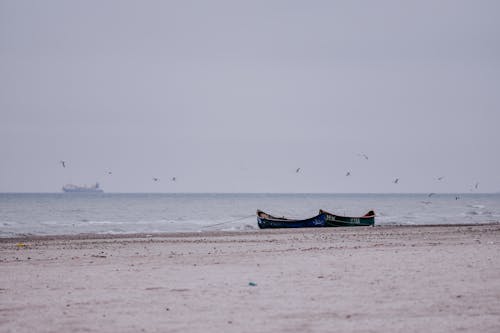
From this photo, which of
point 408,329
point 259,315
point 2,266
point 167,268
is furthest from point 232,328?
point 2,266

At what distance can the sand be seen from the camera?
9508 mm

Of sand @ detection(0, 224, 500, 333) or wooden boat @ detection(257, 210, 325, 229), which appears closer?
sand @ detection(0, 224, 500, 333)

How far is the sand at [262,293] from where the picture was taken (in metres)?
9.51

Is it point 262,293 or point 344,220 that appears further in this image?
point 344,220

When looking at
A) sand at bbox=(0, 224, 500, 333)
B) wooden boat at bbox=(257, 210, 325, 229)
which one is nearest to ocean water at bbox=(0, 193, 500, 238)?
wooden boat at bbox=(257, 210, 325, 229)

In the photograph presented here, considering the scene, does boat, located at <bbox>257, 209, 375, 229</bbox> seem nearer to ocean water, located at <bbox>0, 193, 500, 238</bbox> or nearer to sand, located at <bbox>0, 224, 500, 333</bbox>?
ocean water, located at <bbox>0, 193, 500, 238</bbox>

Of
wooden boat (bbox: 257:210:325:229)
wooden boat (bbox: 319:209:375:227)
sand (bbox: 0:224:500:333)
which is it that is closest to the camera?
sand (bbox: 0:224:500:333)

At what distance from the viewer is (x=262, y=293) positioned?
39.0 ft

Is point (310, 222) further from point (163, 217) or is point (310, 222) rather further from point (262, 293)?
point (262, 293)

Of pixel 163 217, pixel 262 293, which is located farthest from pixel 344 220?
pixel 262 293

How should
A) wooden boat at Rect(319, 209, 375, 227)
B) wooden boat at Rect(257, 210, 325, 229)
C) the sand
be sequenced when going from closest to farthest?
the sand < wooden boat at Rect(257, 210, 325, 229) < wooden boat at Rect(319, 209, 375, 227)

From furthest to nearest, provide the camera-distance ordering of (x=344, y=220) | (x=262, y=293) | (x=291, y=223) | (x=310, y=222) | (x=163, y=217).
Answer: (x=163, y=217)
(x=344, y=220)
(x=310, y=222)
(x=291, y=223)
(x=262, y=293)

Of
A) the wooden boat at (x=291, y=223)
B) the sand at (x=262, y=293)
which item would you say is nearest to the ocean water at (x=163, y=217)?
the wooden boat at (x=291, y=223)

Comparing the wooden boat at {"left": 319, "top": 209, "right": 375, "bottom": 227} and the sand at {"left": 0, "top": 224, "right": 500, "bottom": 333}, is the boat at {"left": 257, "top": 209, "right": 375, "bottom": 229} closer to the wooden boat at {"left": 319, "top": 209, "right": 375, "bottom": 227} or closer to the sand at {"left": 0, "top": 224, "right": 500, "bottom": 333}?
the wooden boat at {"left": 319, "top": 209, "right": 375, "bottom": 227}
